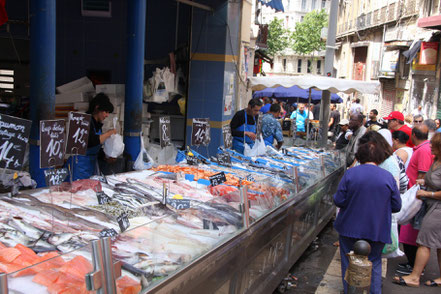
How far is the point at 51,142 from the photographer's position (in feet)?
13.8

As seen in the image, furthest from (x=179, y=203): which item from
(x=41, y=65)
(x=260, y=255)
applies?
(x=41, y=65)

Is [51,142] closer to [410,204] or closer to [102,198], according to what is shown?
[102,198]

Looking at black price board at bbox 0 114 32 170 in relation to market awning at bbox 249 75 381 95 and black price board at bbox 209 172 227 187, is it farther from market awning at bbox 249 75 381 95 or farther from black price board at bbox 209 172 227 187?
market awning at bbox 249 75 381 95

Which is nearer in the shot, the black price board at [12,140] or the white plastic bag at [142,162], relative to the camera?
the black price board at [12,140]

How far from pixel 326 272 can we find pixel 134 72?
13.7 feet

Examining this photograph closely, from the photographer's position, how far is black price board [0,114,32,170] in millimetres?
3775

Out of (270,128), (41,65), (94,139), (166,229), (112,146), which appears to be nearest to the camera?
(166,229)

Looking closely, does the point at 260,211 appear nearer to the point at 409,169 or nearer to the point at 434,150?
the point at 434,150

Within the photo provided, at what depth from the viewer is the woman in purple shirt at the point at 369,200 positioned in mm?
4566

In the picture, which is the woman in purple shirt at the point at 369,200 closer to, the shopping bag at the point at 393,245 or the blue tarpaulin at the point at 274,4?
the shopping bag at the point at 393,245

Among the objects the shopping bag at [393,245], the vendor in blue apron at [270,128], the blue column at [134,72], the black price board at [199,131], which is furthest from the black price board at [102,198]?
the vendor in blue apron at [270,128]

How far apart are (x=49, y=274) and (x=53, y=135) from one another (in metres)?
2.14

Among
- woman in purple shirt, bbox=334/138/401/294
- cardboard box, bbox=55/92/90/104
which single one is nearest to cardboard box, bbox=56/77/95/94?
cardboard box, bbox=55/92/90/104

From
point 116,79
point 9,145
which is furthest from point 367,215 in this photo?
point 116,79
